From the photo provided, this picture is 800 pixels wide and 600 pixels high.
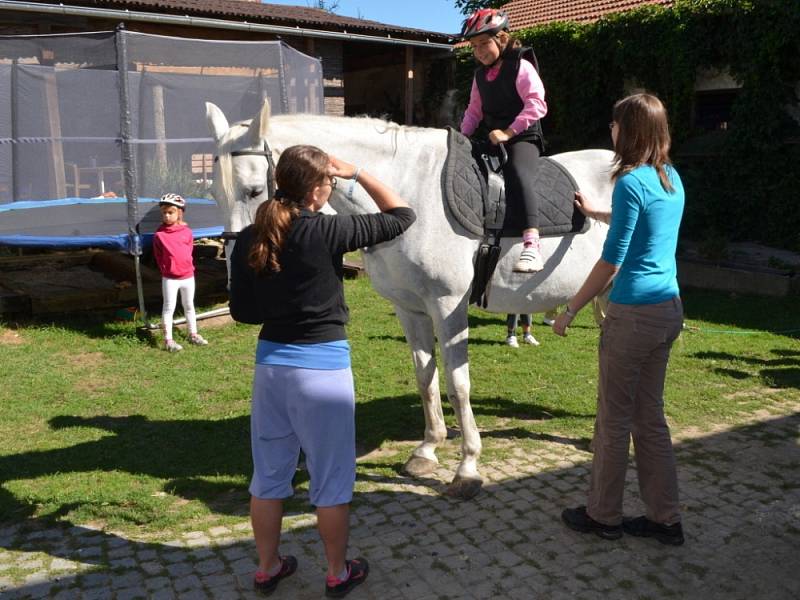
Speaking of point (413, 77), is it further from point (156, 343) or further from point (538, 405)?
point (538, 405)

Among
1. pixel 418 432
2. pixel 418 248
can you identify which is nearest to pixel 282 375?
pixel 418 248

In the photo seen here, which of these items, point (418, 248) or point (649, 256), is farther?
point (418, 248)

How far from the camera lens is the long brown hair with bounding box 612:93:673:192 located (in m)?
3.40

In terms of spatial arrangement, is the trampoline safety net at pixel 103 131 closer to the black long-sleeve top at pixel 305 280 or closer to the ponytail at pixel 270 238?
the black long-sleeve top at pixel 305 280

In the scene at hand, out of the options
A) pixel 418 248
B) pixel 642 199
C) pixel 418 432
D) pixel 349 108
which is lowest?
pixel 418 432

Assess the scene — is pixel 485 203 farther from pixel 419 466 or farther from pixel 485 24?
pixel 419 466

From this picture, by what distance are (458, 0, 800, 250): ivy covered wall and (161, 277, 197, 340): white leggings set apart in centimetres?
905

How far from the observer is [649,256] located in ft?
11.5

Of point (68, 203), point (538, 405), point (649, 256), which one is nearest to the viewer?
point (649, 256)

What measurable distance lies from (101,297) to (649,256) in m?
7.71

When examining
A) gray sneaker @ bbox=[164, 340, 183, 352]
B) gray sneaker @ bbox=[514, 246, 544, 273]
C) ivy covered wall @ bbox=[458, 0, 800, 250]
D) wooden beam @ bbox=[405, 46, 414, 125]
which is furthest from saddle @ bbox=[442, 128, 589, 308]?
wooden beam @ bbox=[405, 46, 414, 125]

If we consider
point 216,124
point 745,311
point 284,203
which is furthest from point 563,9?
point 284,203

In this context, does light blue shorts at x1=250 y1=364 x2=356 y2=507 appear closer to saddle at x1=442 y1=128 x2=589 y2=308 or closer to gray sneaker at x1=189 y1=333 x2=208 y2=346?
saddle at x1=442 y1=128 x2=589 y2=308

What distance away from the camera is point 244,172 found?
12.6 ft
